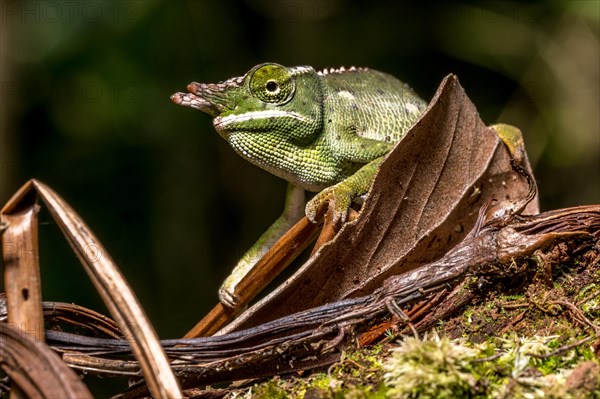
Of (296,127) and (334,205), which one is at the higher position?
(296,127)

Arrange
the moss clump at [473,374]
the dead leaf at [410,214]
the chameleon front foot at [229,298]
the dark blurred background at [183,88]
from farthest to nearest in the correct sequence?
the dark blurred background at [183,88] → the chameleon front foot at [229,298] → the dead leaf at [410,214] → the moss clump at [473,374]

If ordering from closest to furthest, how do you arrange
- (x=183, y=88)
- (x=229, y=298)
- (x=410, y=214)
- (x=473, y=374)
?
(x=473, y=374)
(x=410, y=214)
(x=229, y=298)
(x=183, y=88)

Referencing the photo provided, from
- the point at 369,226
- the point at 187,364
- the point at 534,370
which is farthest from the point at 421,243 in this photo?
the point at 187,364

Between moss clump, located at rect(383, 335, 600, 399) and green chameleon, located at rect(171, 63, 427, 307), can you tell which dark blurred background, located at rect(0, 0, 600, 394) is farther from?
moss clump, located at rect(383, 335, 600, 399)

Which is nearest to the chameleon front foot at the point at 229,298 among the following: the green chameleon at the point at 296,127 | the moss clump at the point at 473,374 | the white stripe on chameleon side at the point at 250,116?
the green chameleon at the point at 296,127

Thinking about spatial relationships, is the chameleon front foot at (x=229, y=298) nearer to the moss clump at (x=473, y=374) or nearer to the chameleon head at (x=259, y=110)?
the chameleon head at (x=259, y=110)

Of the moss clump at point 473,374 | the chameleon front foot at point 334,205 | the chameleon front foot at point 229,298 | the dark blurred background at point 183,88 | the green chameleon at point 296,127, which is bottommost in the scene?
the moss clump at point 473,374

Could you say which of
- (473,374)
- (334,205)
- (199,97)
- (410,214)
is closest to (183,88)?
(199,97)

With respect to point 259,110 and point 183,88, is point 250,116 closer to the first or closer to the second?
point 259,110
